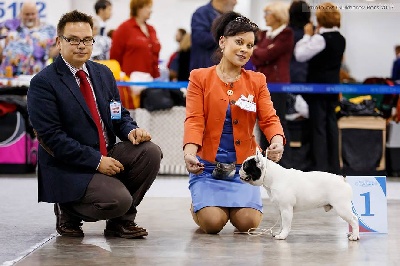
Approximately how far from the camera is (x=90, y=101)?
3486 millimetres

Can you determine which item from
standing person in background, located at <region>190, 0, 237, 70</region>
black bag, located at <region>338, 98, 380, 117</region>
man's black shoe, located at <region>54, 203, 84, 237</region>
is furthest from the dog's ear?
black bag, located at <region>338, 98, 380, 117</region>

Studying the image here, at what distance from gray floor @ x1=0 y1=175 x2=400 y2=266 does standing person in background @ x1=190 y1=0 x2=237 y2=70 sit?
190 cm

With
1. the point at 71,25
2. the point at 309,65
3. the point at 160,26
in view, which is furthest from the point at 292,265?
the point at 160,26

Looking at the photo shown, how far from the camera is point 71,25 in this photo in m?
3.44

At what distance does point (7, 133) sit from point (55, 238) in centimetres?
322

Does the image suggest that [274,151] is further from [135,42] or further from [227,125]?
[135,42]

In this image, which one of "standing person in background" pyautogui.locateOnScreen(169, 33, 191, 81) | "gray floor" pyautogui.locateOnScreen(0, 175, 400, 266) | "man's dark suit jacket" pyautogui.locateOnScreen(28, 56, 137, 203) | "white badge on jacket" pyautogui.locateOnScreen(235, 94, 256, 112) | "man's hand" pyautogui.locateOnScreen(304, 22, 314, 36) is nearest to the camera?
"gray floor" pyautogui.locateOnScreen(0, 175, 400, 266)

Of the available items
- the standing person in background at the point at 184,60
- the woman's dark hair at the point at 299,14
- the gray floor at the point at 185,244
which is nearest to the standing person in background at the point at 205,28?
the woman's dark hair at the point at 299,14

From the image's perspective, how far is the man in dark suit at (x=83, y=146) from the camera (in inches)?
133

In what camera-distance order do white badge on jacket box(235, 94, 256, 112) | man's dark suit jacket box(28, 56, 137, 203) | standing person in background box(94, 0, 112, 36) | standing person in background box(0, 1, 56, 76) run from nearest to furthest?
man's dark suit jacket box(28, 56, 137, 203)
white badge on jacket box(235, 94, 256, 112)
standing person in background box(0, 1, 56, 76)
standing person in background box(94, 0, 112, 36)

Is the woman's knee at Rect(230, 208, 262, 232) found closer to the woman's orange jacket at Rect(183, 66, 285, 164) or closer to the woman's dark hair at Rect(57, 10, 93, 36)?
the woman's orange jacket at Rect(183, 66, 285, 164)

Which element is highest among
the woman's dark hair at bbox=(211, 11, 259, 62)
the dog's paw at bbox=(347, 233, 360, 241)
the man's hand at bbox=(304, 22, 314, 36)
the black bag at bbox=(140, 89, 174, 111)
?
the woman's dark hair at bbox=(211, 11, 259, 62)

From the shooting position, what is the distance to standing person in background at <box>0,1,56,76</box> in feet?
23.1

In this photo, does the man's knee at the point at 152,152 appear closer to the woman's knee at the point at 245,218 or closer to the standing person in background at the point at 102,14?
the woman's knee at the point at 245,218
